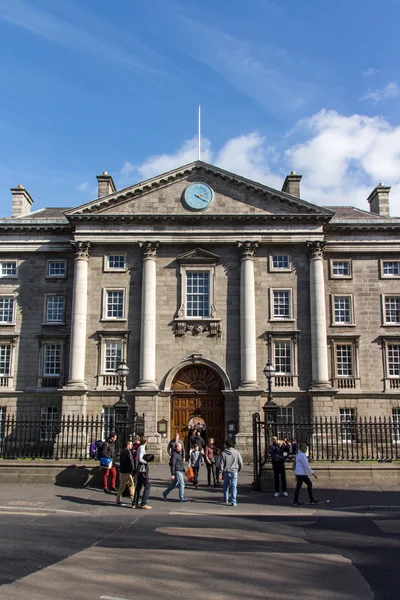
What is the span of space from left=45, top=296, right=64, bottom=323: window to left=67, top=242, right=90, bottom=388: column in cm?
189

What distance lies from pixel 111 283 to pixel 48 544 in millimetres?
25130

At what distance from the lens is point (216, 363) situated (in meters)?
34.8

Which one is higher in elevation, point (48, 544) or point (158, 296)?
point (158, 296)

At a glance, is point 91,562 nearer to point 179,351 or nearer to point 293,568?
point 293,568

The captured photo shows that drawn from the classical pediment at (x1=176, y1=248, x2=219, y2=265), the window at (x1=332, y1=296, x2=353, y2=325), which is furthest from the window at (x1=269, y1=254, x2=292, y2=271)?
the window at (x1=332, y1=296, x2=353, y2=325)

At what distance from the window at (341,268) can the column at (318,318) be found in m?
1.50

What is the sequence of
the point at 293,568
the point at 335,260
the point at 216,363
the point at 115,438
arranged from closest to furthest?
the point at 293,568, the point at 115,438, the point at 216,363, the point at 335,260

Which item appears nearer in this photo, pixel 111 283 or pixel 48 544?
pixel 48 544

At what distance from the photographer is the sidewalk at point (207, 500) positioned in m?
17.5

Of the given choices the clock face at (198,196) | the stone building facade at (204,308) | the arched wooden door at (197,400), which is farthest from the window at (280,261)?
the arched wooden door at (197,400)

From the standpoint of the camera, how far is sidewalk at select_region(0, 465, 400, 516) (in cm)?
1745

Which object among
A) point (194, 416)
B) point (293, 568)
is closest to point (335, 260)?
point (194, 416)

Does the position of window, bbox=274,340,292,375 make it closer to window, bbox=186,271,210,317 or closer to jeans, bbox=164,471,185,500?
window, bbox=186,271,210,317

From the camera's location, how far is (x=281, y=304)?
117 feet
